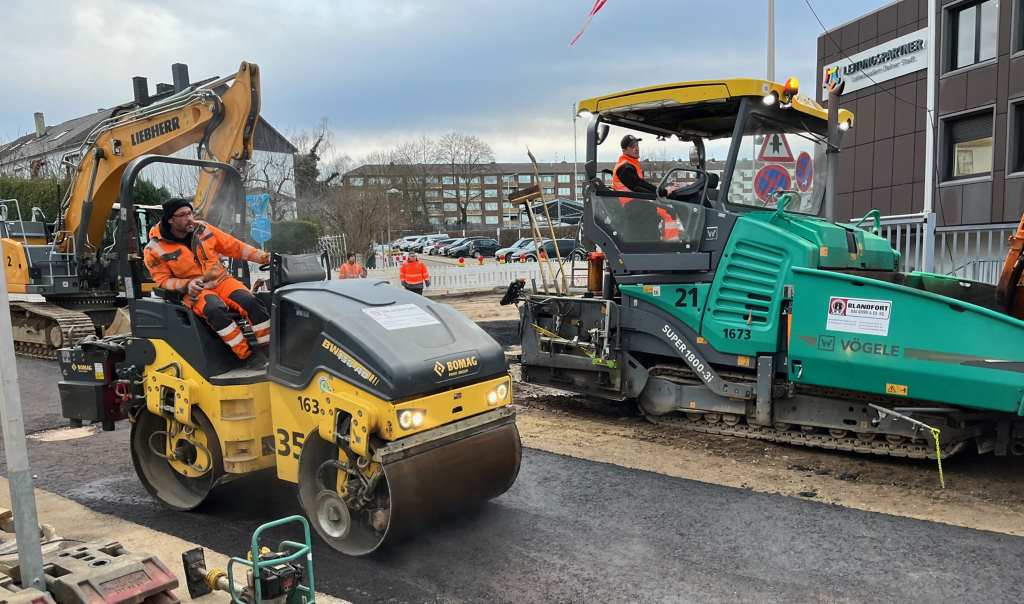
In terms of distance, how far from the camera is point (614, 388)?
7016 mm

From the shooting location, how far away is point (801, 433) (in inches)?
236

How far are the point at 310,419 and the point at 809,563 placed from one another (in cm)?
281

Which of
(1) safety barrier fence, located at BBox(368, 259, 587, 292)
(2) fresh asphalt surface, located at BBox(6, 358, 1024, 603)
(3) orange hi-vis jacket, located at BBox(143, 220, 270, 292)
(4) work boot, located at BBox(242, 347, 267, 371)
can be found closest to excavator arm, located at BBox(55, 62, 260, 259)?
(3) orange hi-vis jacket, located at BBox(143, 220, 270, 292)

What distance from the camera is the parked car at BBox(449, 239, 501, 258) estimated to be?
43.8 metres

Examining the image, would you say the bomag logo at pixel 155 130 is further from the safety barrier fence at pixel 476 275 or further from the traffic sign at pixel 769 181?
the safety barrier fence at pixel 476 275

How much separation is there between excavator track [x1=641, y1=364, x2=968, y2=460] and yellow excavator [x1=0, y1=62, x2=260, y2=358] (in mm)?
5293

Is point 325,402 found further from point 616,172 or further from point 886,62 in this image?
point 886,62

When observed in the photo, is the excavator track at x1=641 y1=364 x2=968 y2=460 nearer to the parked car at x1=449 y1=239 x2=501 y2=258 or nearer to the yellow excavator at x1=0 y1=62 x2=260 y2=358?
the yellow excavator at x1=0 y1=62 x2=260 y2=358

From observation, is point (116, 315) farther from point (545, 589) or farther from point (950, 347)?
point (950, 347)

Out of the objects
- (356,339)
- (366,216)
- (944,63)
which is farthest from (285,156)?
(356,339)

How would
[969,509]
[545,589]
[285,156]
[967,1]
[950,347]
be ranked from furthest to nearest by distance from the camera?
[285,156], [967,1], [950,347], [969,509], [545,589]

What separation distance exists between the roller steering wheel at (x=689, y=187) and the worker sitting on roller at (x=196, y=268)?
3549 mm

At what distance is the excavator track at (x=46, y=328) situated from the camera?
11031 millimetres

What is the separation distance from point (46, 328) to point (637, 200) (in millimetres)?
9809
